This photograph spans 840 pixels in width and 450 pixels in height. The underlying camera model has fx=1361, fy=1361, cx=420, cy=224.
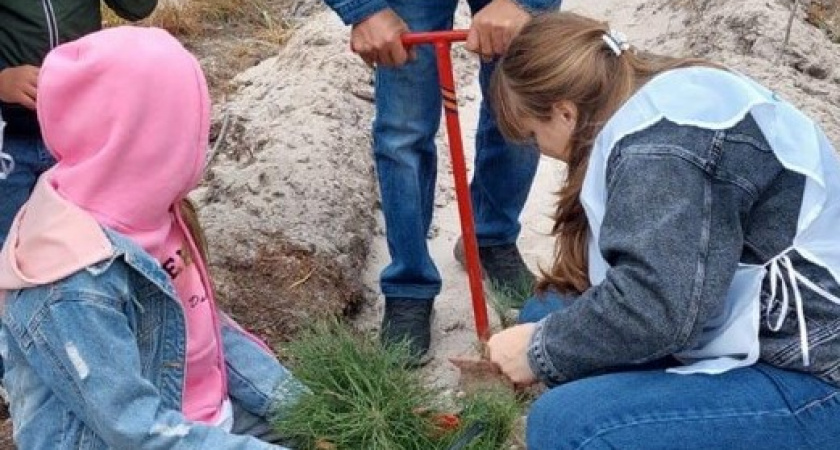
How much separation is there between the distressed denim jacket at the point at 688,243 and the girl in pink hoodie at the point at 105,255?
0.68 m

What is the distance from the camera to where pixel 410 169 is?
322 centimetres

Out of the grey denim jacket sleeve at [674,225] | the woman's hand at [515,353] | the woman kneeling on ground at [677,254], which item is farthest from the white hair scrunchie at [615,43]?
the woman's hand at [515,353]

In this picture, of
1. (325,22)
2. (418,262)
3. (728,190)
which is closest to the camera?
(728,190)

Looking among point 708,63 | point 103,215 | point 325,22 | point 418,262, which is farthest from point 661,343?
point 325,22

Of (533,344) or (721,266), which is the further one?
(533,344)

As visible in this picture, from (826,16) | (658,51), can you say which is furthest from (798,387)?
(826,16)

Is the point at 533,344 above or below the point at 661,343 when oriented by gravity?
below

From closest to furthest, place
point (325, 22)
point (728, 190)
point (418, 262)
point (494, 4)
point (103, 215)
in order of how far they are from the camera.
Result: point (728, 190)
point (103, 215)
point (494, 4)
point (418, 262)
point (325, 22)

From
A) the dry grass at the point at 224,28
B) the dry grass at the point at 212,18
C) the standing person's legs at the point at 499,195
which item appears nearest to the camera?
the standing person's legs at the point at 499,195

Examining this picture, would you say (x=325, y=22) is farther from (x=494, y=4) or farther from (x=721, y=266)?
(x=721, y=266)

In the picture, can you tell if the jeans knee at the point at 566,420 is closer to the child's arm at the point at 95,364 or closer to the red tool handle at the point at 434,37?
the child's arm at the point at 95,364

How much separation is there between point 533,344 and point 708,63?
1.86 feet

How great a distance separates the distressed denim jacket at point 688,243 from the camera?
6.79 ft

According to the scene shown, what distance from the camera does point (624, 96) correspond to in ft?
7.43
